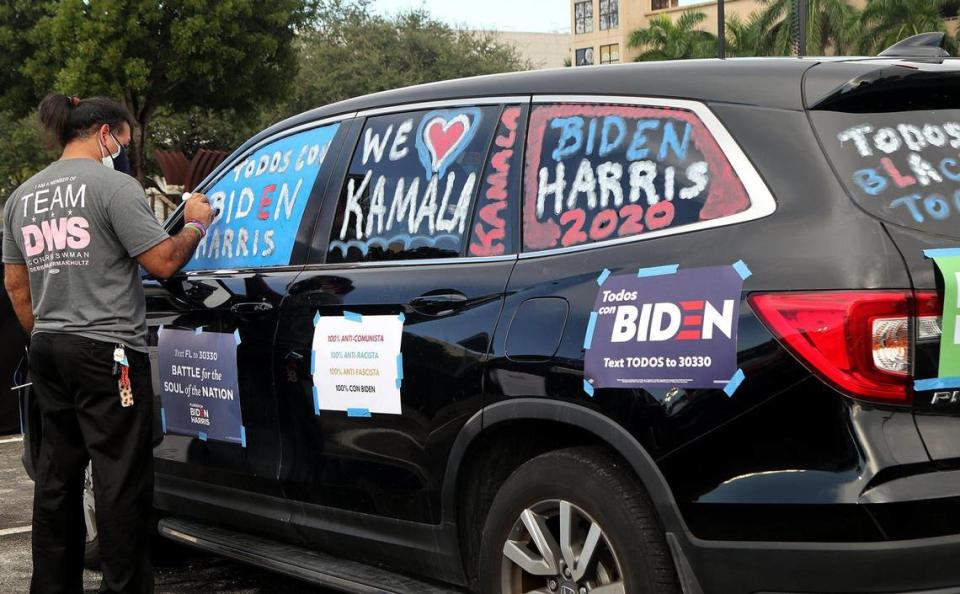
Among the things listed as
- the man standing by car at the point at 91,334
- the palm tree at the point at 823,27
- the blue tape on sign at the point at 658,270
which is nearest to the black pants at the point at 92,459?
the man standing by car at the point at 91,334

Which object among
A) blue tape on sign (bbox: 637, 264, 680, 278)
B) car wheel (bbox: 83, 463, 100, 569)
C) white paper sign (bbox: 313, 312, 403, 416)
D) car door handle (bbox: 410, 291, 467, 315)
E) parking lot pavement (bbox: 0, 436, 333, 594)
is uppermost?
blue tape on sign (bbox: 637, 264, 680, 278)

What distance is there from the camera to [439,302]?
3.76 meters

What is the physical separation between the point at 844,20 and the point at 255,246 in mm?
54774

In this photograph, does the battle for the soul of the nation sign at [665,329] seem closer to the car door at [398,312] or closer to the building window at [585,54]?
the car door at [398,312]

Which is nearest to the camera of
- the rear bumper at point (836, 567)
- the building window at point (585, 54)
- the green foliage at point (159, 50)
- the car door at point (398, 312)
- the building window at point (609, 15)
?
the rear bumper at point (836, 567)

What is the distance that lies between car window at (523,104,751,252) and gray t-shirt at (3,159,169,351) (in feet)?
4.71

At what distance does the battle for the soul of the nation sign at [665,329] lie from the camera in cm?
295

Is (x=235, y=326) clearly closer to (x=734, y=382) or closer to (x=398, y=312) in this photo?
(x=398, y=312)

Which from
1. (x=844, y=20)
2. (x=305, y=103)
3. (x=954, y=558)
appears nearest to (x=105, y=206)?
(x=954, y=558)

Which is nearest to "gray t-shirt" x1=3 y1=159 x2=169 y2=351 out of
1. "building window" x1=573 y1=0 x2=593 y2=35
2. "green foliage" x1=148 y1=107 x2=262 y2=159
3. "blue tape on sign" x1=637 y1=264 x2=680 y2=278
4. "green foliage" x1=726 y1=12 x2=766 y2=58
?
"blue tape on sign" x1=637 y1=264 x2=680 y2=278

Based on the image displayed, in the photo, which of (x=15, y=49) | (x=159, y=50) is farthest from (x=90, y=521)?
(x=15, y=49)

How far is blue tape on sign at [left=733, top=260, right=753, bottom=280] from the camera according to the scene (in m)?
2.94

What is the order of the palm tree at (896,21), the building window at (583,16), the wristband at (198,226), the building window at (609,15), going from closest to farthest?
the wristband at (198,226) → the palm tree at (896,21) → the building window at (609,15) → the building window at (583,16)

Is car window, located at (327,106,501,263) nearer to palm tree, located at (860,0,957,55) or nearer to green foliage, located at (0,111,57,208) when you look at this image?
green foliage, located at (0,111,57,208)
